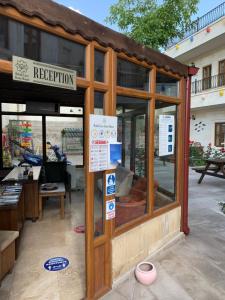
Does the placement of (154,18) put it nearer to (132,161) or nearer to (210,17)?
(132,161)

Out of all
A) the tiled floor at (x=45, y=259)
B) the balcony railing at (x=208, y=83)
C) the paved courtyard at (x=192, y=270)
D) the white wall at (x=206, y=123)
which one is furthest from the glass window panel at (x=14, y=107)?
the white wall at (x=206, y=123)

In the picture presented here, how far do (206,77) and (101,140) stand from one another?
1221 cm

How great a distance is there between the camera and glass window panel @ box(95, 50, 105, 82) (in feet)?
8.33

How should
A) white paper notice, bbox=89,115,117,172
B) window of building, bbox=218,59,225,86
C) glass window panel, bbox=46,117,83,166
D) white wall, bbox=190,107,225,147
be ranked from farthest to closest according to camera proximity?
1. white wall, bbox=190,107,225,147
2. window of building, bbox=218,59,225,86
3. glass window panel, bbox=46,117,83,166
4. white paper notice, bbox=89,115,117,172

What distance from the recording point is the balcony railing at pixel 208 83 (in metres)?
12.2

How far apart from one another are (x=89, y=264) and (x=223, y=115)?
11735 millimetres

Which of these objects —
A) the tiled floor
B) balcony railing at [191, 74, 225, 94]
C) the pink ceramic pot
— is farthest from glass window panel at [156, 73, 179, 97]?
balcony railing at [191, 74, 225, 94]

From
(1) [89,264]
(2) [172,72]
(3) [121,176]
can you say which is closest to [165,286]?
(1) [89,264]

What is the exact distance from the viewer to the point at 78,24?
2.30m

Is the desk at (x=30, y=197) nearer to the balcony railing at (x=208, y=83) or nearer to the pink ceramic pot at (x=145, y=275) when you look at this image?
the pink ceramic pot at (x=145, y=275)

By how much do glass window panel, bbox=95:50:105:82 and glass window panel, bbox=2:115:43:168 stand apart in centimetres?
453

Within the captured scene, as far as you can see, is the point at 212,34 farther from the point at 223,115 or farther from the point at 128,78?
the point at 128,78

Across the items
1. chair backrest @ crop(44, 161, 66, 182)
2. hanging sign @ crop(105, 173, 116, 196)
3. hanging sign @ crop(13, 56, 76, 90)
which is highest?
hanging sign @ crop(13, 56, 76, 90)

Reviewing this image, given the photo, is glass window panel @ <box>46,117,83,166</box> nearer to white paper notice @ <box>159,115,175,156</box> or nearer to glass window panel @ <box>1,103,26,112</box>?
glass window panel @ <box>1,103,26,112</box>
